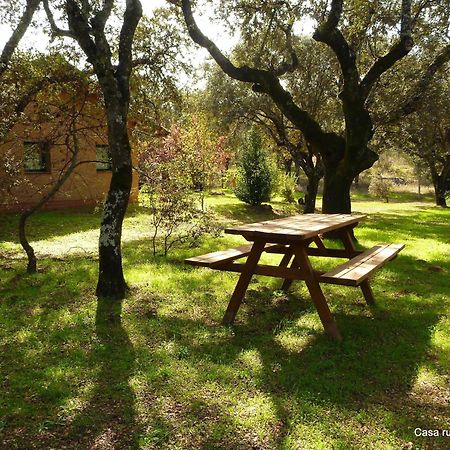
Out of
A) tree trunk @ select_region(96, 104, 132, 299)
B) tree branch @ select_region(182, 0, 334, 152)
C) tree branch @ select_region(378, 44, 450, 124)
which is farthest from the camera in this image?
tree branch @ select_region(378, 44, 450, 124)

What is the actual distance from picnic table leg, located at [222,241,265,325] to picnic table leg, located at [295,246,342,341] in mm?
571

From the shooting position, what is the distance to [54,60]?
31.0 feet

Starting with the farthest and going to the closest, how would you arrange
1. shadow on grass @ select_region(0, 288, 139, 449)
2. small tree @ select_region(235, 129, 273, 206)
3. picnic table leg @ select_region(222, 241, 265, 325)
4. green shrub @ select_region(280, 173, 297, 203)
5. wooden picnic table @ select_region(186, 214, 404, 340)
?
green shrub @ select_region(280, 173, 297, 203) < small tree @ select_region(235, 129, 273, 206) < picnic table leg @ select_region(222, 241, 265, 325) < wooden picnic table @ select_region(186, 214, 404, 340) < shadow on grass @ select_region(0, 288, 139, 449)

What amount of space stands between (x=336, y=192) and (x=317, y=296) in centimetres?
667

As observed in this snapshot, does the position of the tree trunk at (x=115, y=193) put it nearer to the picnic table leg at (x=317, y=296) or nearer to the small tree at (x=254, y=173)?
the picnic table leg at (x=317, y=296)

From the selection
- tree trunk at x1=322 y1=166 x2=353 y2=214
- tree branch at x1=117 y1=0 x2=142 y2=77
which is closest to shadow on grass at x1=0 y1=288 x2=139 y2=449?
tree branch at x1=117 y1=0 x2=142 y2=77

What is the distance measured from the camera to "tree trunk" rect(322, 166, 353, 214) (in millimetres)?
11281

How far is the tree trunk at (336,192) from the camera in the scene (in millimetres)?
11281

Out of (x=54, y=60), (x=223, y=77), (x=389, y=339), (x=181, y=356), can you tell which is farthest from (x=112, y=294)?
(x=223, y=77)

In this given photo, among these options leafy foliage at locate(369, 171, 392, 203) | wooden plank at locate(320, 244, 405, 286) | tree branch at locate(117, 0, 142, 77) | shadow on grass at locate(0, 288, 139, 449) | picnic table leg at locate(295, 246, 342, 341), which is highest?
tree branch at locate(117, 0, 142, 77)

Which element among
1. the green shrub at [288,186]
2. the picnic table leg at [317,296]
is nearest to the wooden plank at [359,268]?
the picnic table leg at [317,296]

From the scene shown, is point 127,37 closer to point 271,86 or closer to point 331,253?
point 331,253

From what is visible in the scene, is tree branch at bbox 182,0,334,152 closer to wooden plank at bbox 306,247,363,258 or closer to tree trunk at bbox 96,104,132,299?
tree trunk at bbox 96,104,132,299

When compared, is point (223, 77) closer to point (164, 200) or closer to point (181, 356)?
point (164, 200)
